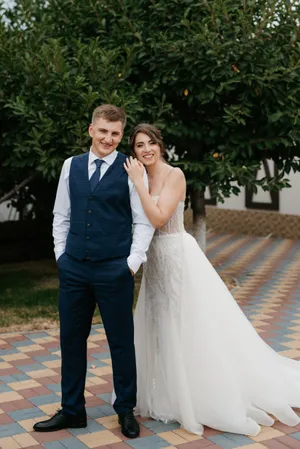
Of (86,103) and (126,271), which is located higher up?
(86,103)

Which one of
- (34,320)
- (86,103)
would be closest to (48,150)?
(86,103)

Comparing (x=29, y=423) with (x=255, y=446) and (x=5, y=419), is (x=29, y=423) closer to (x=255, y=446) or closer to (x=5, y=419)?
(x=5, y=419)

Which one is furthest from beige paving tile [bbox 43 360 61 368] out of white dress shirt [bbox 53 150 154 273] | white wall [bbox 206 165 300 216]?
white wall [bbox 206 165 300 216]

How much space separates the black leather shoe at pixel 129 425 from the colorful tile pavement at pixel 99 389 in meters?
0.04

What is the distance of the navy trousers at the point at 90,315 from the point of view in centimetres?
387

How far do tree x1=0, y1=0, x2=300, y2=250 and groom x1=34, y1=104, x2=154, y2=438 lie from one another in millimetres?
3361

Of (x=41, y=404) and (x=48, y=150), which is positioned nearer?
(x=41, y=404)

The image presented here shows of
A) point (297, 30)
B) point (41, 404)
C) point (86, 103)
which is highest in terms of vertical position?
point (297, 30)

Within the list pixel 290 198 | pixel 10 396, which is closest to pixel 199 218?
pixel 10 396

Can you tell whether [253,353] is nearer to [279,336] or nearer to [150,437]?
[150,437]

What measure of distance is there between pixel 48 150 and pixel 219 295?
12.4 ft

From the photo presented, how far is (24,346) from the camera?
20.6 ft

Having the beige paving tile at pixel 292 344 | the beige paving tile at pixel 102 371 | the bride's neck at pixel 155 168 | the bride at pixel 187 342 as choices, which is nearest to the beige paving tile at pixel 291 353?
the beige paving tile at pixel 292 344

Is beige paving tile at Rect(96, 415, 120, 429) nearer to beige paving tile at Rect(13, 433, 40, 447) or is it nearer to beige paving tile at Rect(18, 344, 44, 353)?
beige paving tile at Rect(13, 433, 40, 447)
